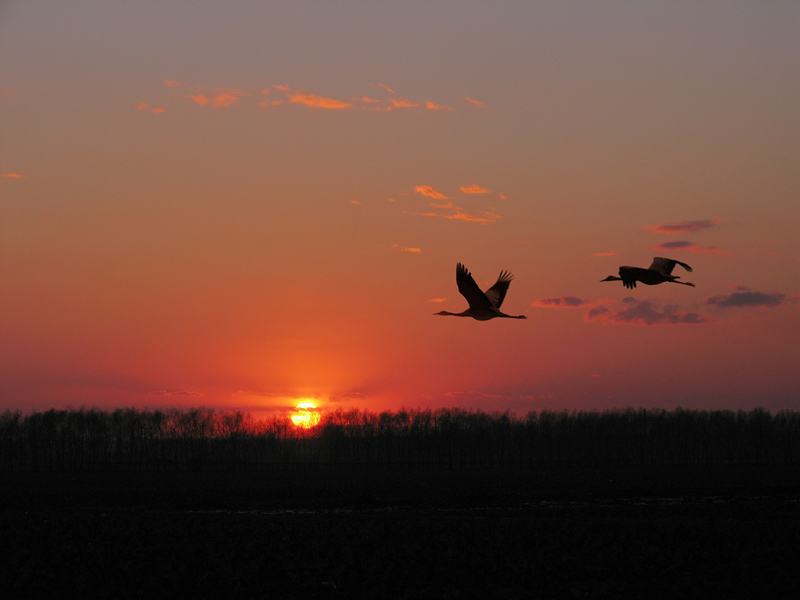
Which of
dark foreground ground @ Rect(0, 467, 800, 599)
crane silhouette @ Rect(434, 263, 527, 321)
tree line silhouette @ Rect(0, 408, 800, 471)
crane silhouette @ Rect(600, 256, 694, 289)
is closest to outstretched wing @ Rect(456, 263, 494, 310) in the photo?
crane silhouette @ Rect(434, 263, 527, 321)

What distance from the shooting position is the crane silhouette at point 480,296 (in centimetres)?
1212

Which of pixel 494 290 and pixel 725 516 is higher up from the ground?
pixel 494 290

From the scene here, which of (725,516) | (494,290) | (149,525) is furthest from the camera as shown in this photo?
(725,516)

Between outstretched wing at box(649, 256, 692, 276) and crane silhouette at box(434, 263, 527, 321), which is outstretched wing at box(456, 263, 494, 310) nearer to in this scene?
crane silhouette at box(434, 263, 527, 321)

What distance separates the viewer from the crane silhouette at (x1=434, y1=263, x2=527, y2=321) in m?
12.1

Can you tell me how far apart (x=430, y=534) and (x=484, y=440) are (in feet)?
441

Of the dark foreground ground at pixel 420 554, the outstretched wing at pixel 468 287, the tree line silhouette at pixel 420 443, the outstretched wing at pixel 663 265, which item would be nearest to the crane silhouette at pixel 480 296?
the outstretched wing at pixel 468 287

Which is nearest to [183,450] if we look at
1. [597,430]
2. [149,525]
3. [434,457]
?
[434,457]

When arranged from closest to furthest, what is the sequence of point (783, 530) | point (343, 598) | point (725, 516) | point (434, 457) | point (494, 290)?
1. point (494, 290)
2. point (343, 598)
3. point (783, 530)
4. point (725, 516)
5. point (434, 457)

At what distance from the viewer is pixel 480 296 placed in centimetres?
1223

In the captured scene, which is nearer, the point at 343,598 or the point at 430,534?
the point at 343,598

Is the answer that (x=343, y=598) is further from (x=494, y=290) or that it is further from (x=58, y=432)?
(x=58, y=432)

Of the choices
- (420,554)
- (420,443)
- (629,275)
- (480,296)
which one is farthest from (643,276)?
(420,443)

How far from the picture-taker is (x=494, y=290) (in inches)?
511
